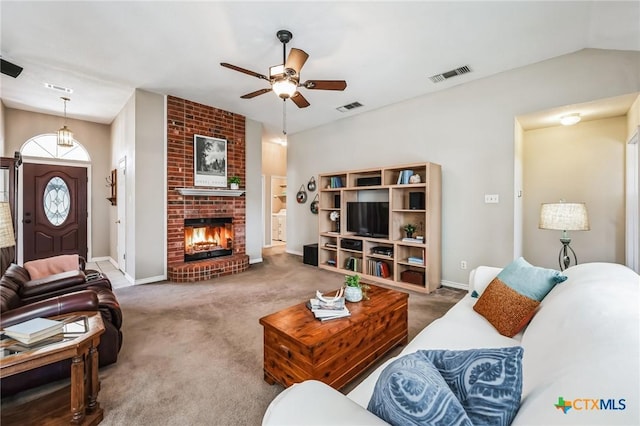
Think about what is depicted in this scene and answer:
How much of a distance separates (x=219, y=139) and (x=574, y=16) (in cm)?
482

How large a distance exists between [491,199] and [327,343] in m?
3.13

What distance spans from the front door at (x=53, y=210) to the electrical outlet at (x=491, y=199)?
24.2 ft

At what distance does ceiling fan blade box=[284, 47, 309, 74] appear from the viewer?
2.47m

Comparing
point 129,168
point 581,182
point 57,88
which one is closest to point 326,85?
point 581,182

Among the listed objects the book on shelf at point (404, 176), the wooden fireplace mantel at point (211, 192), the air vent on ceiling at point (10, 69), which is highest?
the air vent on ceiling at point (10, 69)

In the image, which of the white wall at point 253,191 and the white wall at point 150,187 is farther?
the white wall at point 253,191

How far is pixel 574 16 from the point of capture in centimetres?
247

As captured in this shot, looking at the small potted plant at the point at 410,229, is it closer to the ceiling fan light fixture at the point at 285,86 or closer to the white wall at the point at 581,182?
the white wall at the point at 581,182

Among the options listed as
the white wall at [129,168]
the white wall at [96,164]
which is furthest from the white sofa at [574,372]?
the white wall at [96,164]

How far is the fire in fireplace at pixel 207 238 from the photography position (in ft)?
15.6

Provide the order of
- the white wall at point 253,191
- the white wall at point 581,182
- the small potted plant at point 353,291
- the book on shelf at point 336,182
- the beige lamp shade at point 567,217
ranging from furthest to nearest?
the white wall at point 253,191 < the book on shelf at point 336,182 < the white wall at point 581,182 < the beige lamp shade at point 567,217 < the small potted plant at point 353,291

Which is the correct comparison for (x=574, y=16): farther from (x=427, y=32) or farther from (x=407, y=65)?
(x=407, y=65)

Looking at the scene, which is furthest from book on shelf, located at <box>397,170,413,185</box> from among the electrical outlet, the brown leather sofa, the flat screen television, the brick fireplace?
the brown leather sofa

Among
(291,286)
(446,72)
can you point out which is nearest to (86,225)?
(291,286)
